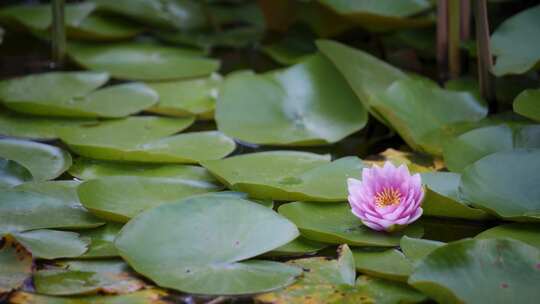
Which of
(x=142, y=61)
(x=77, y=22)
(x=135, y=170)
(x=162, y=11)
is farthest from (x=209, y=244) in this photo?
(x=162, y=11)

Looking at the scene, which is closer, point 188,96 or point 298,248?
point 298,248

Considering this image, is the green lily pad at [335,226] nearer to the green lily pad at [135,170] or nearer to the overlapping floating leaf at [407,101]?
the green lily pad at [135,170]

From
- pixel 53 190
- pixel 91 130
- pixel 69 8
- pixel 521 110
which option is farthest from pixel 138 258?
pixel 69 8

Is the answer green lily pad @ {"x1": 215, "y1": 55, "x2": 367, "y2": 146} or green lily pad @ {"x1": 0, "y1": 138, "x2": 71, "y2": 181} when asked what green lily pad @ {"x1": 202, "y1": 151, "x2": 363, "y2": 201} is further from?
green lily pad @ {"x1": 0, "y1": 138, "x2": 71, "y2": 181}

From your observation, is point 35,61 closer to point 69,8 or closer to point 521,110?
point 69,8

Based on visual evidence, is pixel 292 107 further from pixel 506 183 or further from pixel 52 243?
pixel 52 243
